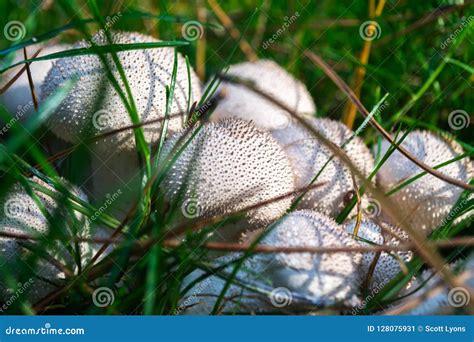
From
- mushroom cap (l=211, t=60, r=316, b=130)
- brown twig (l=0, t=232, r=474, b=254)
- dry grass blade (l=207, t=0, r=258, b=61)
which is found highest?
dry grass blade (l=207, t=0, r=258, b=61)

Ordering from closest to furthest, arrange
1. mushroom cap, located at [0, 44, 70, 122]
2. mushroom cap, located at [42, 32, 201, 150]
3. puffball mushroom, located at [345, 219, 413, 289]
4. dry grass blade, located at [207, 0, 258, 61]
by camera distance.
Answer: puffball mushroom, located at [345, 219, 413, 289] → mushroom cap, located at [42, 32, 201, 150] → mushroom cap, located at [0, 44, 70, 122] → dry grass blade, located at [207, 0, 258, 61]

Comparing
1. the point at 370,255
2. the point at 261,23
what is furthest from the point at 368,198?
the point at 261,23

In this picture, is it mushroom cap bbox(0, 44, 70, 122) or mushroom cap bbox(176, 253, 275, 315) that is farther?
mushroom cap bbox(0, 44, 70, 122)

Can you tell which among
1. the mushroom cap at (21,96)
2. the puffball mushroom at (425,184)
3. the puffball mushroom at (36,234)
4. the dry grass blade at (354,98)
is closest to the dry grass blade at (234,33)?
the mushroom cap at (21,96)

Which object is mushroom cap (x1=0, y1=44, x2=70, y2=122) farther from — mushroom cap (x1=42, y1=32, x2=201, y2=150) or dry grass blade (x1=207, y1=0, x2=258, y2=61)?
dry grass blade (x1=207, y1=0, x2=258, y2=61)

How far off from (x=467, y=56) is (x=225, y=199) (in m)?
1.36

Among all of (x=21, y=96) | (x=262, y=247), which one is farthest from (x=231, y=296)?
(x=21, y=96)

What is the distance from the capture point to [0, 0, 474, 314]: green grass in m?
1.40

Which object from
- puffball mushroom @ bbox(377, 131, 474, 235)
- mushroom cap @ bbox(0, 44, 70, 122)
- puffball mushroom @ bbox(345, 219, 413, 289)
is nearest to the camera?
puffball mushroom @ bbox(345, 219, 413, 289)

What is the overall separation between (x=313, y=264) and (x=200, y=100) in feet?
2.29

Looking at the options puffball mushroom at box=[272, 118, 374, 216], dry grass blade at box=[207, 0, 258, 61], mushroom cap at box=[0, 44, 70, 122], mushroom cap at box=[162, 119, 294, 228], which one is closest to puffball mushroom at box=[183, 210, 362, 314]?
mushroom cap at box=[162, 119, 294, 228]

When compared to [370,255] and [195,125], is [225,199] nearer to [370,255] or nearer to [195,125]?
[195,125]

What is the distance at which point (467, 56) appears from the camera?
2.44 meters

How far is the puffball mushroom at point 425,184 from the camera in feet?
6.33
